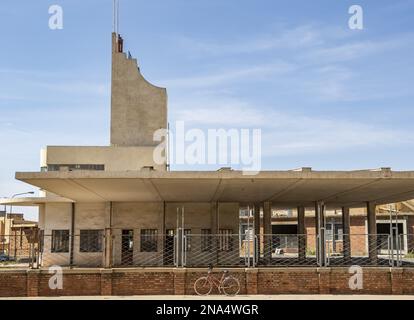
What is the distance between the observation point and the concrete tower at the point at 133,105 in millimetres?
34312

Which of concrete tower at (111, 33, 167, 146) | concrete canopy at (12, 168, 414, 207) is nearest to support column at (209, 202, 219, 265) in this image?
concrete canopy at (12, 168, 414, 207)

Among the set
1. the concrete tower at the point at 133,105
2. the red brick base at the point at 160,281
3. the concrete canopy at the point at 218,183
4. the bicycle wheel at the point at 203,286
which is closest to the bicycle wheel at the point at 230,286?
the red brick base at the point at 160,281

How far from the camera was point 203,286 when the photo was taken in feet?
61.7

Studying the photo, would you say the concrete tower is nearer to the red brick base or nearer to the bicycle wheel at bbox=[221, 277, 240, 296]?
the red brick base

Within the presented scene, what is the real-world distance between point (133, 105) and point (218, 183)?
16072 mm

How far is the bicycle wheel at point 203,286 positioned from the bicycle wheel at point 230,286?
49 cm

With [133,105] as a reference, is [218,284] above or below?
below

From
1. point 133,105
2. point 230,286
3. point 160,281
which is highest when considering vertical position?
point 133,105

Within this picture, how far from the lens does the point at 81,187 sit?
21438mm

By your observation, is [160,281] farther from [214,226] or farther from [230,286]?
[214,226]

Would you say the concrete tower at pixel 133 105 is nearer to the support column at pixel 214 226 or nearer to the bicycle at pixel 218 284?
the support column at pixel 214 226

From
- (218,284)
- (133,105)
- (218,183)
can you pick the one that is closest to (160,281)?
(218,284)
